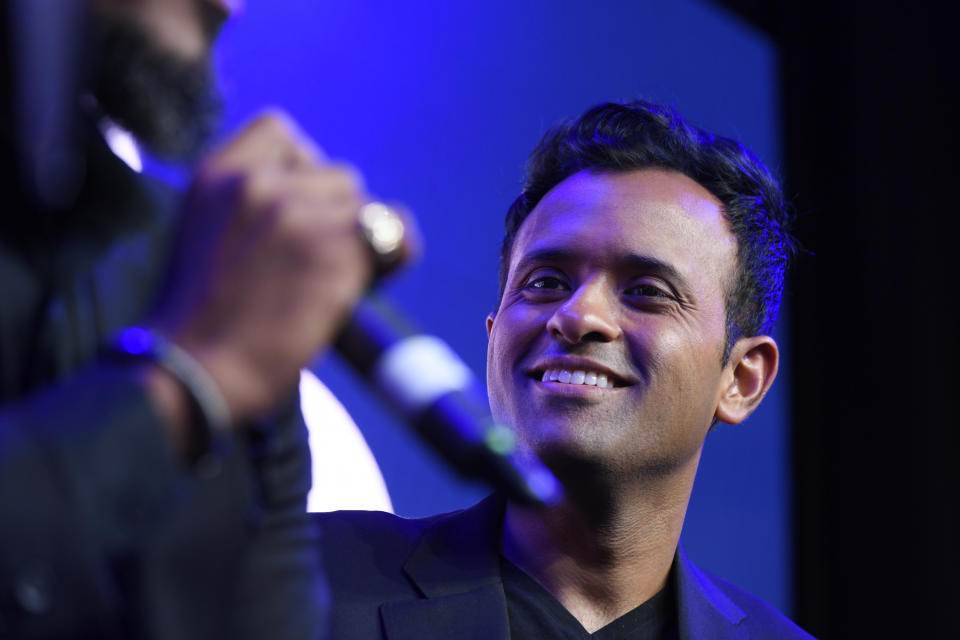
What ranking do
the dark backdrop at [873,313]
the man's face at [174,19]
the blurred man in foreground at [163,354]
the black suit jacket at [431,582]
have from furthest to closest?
the dark backdrop at [873,313], the black suit jacket at [431,582], the man's face at [174,19], the blurred man in foreground at [163,354]

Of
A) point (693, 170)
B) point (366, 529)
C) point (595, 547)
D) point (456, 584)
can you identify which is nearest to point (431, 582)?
point (456, 584)

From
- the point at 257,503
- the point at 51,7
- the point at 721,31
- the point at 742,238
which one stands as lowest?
the point at 257,503

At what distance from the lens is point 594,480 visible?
1.59m

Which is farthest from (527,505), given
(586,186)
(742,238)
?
(742,238)

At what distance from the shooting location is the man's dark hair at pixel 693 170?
1.81 meters

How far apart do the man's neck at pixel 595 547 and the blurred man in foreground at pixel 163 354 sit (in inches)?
33.5

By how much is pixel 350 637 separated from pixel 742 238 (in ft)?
3.29

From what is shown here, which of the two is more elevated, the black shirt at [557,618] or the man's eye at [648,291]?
the man's eye at [648,291]

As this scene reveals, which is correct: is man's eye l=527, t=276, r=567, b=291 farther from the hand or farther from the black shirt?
the hand

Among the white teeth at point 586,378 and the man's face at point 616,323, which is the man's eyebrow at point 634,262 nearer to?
the man's face at point 616,323

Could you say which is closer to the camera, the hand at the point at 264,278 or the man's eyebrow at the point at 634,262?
the hand at the point at 264,278

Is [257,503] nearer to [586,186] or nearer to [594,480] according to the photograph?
[594,480]

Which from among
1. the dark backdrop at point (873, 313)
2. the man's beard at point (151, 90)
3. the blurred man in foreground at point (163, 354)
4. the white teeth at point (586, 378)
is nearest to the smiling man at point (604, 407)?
the white teeth at point (586, 378)

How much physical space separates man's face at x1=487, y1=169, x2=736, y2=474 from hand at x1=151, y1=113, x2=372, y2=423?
3.05 ft
